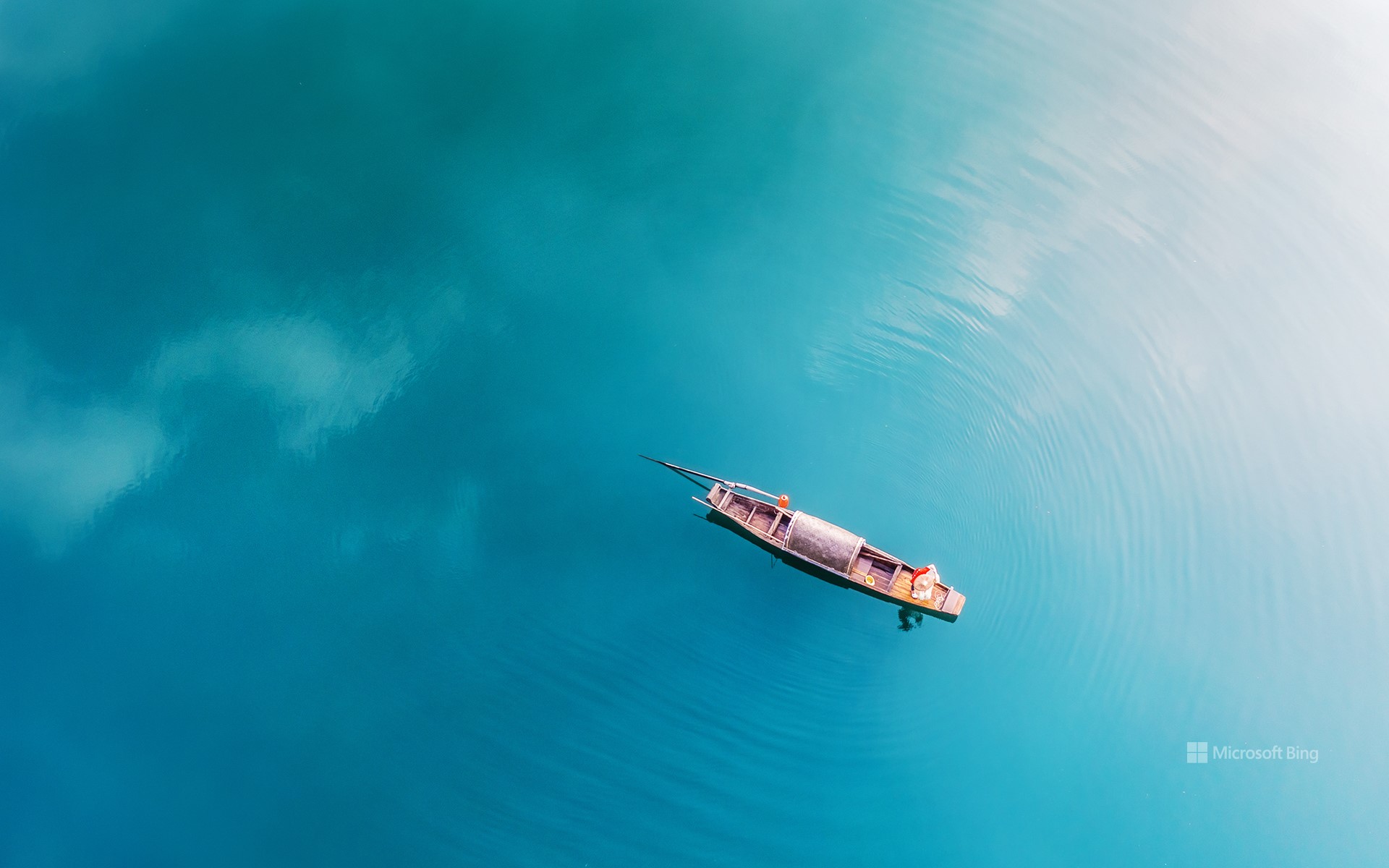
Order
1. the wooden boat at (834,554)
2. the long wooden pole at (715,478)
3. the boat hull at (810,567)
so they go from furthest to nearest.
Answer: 1. the long wooden pole at (715,478)
2. the boat hull at (810,567)
3. the wooden boat at (834,554)

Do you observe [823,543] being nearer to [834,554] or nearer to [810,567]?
[834,554]

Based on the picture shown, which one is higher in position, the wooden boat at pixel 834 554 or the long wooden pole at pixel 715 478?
the long wooden pole at pixel 715 478

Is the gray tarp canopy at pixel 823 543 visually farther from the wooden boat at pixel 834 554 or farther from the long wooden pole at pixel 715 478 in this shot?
the long wooden pole at pixel 715 478

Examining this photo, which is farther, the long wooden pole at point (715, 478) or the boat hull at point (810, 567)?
the long wooden pole at point (715, 478)

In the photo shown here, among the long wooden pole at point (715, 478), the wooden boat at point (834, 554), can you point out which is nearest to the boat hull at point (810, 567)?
the wooden boat at point (834, 554)

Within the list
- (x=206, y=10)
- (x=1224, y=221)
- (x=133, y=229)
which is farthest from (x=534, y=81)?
(x=1224, y=221)

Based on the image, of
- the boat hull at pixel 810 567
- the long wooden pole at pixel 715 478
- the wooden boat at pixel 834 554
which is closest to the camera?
the wooden boat at pixel 834 554

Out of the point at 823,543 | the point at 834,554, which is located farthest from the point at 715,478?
the point at 834,554
